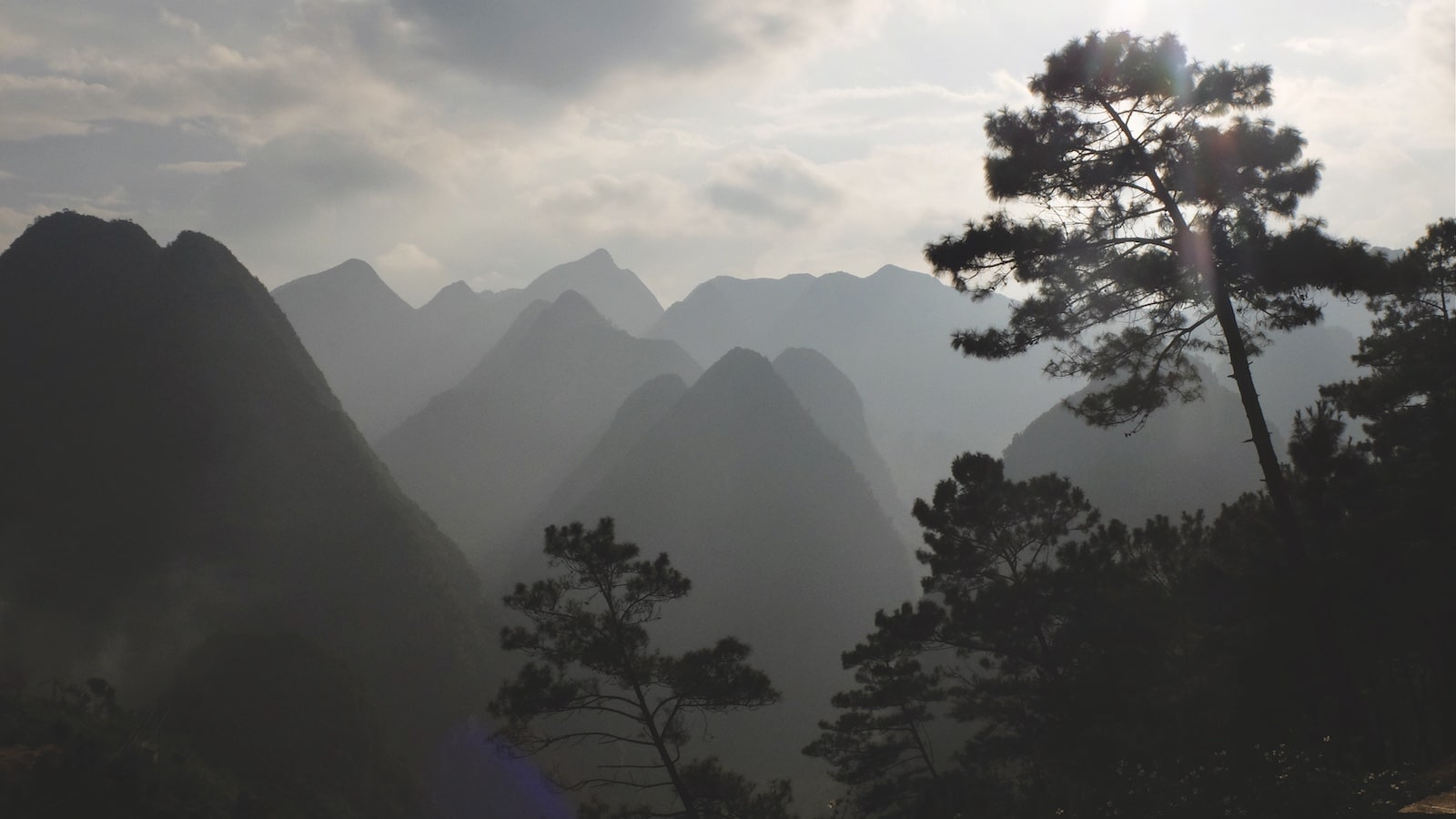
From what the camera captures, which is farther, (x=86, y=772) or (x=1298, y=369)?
Result: (x=1298, y=369)

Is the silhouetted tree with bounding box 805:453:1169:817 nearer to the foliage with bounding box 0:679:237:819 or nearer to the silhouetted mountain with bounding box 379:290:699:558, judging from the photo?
the foliage with bounding box 0:679:237:819

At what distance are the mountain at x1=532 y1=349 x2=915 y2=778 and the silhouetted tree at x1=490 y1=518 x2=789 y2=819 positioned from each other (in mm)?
71296

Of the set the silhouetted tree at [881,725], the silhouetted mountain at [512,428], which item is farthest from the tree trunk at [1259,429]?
the silhouetted mountain at [512,428]

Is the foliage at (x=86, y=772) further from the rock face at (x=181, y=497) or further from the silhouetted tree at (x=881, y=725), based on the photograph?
the rock face at (x=181, y=497)

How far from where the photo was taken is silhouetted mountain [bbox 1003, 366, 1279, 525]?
305 ft

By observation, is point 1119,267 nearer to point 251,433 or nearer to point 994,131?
point 994,131

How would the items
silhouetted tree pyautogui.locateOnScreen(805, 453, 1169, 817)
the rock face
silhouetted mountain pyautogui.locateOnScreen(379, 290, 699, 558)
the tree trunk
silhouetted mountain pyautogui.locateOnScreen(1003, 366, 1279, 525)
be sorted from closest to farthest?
1. the tree trunk
2. silhouetted tree pyautogui.locateOnScreen(805, 453, 1169, 817)
3. the rock face
4. silhouetted mountain pyautogui.locateOnScreen(1003, 366, 1279, 525)
5. silhouetted mountain pyautogui.locateOnScreen(379, 290, 699, 558)

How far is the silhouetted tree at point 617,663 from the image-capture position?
15.8 meters

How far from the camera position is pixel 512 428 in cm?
17038

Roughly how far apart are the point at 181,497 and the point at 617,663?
71341mm

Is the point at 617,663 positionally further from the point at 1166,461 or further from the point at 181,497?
the point at 1166,461

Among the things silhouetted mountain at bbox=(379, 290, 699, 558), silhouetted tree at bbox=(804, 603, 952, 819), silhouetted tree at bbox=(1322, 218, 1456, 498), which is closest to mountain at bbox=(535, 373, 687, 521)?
silhouetted mountain at bbox=(379, 290, 699, 558)

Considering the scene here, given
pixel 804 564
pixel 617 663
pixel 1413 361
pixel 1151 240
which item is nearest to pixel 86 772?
pixel 617 663

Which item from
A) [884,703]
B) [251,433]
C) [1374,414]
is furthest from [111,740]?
[251,433]
